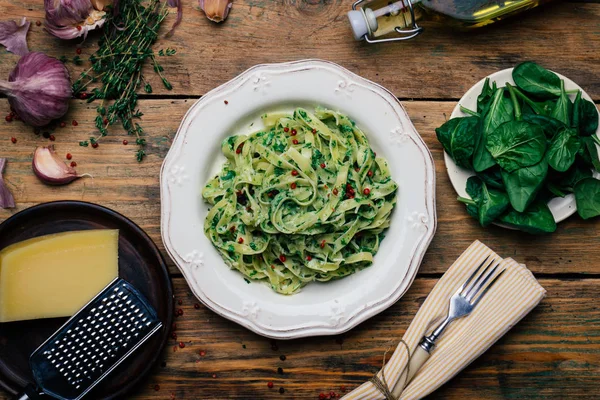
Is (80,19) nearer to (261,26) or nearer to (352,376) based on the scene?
(261,26)

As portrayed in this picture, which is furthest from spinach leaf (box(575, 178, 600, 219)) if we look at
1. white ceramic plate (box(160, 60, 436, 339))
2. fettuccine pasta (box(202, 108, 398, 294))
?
fettuccine pasta (box(202, 108, 398, 294))

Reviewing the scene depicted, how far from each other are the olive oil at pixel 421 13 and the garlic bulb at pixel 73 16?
48.4 inches

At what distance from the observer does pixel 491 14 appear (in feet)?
9.30

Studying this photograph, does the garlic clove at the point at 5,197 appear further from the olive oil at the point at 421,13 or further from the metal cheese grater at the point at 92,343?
the olive oil at the point at 421,13

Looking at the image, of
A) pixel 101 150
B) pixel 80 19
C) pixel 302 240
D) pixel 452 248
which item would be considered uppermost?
pixel 80 19

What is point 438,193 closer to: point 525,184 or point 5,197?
point 525,184

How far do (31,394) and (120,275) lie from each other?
0.63 meters

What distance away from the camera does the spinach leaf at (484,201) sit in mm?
2684

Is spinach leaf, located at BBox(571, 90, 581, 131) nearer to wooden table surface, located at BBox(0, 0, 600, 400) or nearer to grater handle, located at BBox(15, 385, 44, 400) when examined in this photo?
wooden table surface, located at BBox(0, 0, 600, 400)

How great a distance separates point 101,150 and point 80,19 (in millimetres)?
638

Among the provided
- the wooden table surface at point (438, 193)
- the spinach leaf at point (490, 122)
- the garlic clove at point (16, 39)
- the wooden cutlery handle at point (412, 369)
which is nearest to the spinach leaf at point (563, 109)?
the spinach leaf at point (490, 122)

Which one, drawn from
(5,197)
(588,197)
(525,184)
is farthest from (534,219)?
(5,197)

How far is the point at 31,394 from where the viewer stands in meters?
2.51

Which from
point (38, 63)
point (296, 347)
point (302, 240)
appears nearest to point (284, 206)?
point (302, 240)
